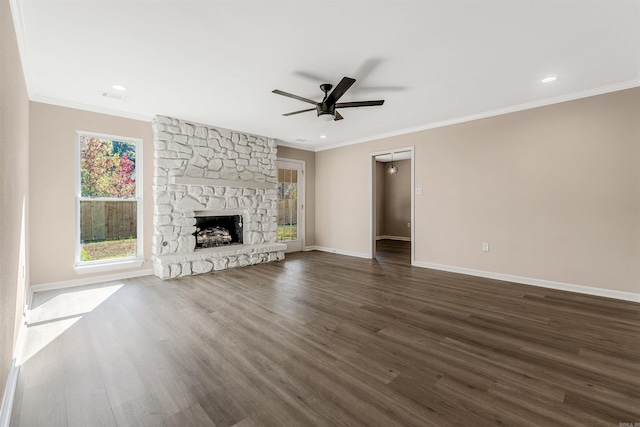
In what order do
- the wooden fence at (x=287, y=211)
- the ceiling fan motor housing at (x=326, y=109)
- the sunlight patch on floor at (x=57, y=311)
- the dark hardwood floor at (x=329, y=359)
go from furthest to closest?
the wooden fence at (x=287, y=211), the ceiling fan motor housing at (x=326, y=109), the sunlight patch on floor at (x=57, y=311), the dark hardwood floor at (x=329, y=359)

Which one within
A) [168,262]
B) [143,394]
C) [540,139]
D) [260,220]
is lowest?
[143,394]

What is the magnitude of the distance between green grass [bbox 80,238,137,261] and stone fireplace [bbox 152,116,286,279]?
37cm

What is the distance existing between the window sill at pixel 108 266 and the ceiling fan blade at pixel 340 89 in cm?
393

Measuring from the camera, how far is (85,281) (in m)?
4.13

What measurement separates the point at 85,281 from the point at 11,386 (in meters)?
2.88

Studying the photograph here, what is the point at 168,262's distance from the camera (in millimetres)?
4371

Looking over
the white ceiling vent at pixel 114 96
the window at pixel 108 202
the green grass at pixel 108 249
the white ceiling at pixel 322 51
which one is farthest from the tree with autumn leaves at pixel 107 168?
the white ceiling vent at pixel 114 96

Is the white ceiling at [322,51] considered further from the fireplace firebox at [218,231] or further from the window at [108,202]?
the fireplace firebox at [218,231]

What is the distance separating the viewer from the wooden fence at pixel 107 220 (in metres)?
4.19

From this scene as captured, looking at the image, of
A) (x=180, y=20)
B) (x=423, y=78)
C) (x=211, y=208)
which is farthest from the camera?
(x=211, y=208)

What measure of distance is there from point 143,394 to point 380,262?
4.60 metres

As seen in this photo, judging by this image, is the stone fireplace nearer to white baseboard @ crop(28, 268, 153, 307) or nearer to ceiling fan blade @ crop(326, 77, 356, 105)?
white baseboard @ crop(28, 268, 153, 307)

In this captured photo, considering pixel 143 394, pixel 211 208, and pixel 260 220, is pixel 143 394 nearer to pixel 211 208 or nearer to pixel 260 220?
pixel 211 208

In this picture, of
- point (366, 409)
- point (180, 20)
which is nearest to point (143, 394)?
point (366, 409)
